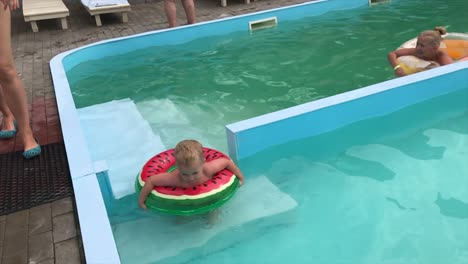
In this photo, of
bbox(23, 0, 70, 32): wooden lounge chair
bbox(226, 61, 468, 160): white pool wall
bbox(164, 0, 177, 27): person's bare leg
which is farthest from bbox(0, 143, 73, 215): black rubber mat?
bbox(23, 0, 70, 32): wooden lounge chair

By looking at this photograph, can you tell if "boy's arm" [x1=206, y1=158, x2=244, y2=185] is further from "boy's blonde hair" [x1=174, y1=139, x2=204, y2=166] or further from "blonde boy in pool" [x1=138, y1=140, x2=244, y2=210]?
A: "boy's blonde hair" [x1=174, y1=139, x2=204, y2=166]

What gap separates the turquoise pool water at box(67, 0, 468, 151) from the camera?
4.87 meters

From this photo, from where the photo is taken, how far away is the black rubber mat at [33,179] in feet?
9.81

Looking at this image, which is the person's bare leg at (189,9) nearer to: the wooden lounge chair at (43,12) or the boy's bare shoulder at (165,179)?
the wooden lounge chair at (43,12)

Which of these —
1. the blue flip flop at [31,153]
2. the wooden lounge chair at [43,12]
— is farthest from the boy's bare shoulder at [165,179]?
the wooden lounge chair at [43,12]

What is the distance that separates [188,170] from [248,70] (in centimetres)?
344

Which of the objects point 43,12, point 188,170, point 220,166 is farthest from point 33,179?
point 43,12

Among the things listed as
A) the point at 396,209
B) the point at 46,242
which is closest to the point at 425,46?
the point at 396,209

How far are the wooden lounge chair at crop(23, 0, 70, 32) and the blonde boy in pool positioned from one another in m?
6.03

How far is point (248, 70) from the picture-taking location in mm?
5938

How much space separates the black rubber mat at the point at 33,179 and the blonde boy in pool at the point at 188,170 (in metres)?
0.63

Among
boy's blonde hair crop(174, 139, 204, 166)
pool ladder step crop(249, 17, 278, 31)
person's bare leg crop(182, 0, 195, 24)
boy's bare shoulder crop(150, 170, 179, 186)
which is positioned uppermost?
person's bare leg crop(182, 0, 195, 24)

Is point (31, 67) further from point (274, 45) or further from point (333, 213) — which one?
point (333, 213)

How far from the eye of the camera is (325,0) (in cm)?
838
